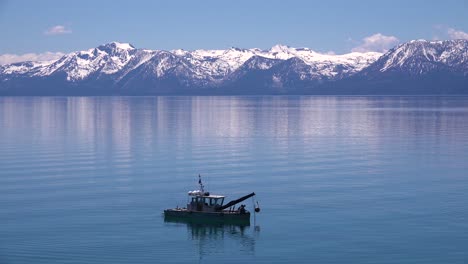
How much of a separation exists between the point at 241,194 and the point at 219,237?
51.2 ft

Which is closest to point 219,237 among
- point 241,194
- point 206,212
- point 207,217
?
point 207,217

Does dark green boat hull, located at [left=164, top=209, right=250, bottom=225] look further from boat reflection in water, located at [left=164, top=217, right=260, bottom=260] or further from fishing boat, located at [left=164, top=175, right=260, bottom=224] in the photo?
boat reflection in water, located at [left=164, top=217, right=260, bottom=260]

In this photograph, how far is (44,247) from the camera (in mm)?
52062

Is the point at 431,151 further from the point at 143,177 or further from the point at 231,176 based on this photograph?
the point at 143,177

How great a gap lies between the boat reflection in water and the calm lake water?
0.50ft

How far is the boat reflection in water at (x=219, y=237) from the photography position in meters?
52.5

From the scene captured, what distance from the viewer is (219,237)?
5619 cm

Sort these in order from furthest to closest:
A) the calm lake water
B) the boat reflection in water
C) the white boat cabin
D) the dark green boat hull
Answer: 1. the white boat cabin
2. the dark green boat hull
3. the boat reflection in water
4. the calm lake water

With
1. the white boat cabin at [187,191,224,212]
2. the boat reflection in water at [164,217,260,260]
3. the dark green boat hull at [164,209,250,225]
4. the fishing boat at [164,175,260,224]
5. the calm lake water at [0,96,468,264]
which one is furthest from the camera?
the white boat cabin at [187,191,224,212]

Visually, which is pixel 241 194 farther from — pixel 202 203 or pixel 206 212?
pixel 206 212

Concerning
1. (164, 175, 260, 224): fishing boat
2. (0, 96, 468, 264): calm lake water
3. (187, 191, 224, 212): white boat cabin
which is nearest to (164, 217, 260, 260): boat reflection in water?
(0, 96, 468, 264): calm lake water

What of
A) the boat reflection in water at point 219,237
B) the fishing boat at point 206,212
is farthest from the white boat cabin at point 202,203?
the boat reflection in water at point 219,237

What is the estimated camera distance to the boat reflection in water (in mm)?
52469

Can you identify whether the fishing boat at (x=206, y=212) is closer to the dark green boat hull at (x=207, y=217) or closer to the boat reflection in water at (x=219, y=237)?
the dark green boat hull at (x=207, y=217)
